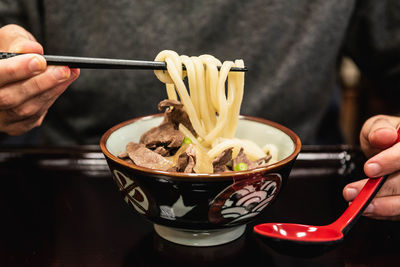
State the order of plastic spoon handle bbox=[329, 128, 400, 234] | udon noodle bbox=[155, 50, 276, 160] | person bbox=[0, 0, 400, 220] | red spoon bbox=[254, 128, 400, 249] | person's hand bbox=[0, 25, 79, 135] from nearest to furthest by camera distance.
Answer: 1. red spoon bbox=[254, 128, 400, 249]
2. plastic spoon handle bbox=[329, 128, 400, 234]
3. person's hand bbox=[0, 25, 79, 135]
4. udon noodle bbox=[155, 50, 276, 160]
5. person bbox=[0, 0, 400, 220]

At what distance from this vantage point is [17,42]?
3.98 ft

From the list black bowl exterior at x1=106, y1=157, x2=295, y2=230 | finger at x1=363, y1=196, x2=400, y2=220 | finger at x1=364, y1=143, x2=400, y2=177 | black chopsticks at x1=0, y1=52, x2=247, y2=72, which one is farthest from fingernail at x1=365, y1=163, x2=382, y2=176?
black chopsticks at x1=0, y1=52, x2=247, y2=72

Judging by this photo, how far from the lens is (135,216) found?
1079 millimetres

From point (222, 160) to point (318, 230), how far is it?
0.30 m

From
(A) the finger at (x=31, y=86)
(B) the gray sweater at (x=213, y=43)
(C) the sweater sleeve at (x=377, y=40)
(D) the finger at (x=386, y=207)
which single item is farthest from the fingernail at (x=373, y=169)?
(C) the sweater sleeve at (x=377, y=40)

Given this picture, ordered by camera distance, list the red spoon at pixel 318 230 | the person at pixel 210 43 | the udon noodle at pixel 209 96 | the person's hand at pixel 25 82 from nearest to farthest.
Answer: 1. the red spoon at pixel 318 230
2. the person's hand at pixel 25 82
3. the udon noodle at pixel 209 96
4. the person at pixel 210 43

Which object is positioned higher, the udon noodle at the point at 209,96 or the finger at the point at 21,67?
the finger at the point at 21,67

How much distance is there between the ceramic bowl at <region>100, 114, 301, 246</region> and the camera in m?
0.80

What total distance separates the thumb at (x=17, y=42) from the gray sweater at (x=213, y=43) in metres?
0.43

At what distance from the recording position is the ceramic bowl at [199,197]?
0.80 meters

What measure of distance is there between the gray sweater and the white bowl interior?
0.68 meters

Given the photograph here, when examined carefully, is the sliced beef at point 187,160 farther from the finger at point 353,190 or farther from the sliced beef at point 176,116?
the finger at point 353,190

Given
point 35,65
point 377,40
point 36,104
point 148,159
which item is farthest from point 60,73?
point 377,40

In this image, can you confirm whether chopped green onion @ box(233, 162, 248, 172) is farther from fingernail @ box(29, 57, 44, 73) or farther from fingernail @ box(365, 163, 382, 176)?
fingernail @ box(29, 57, 44, 73)
